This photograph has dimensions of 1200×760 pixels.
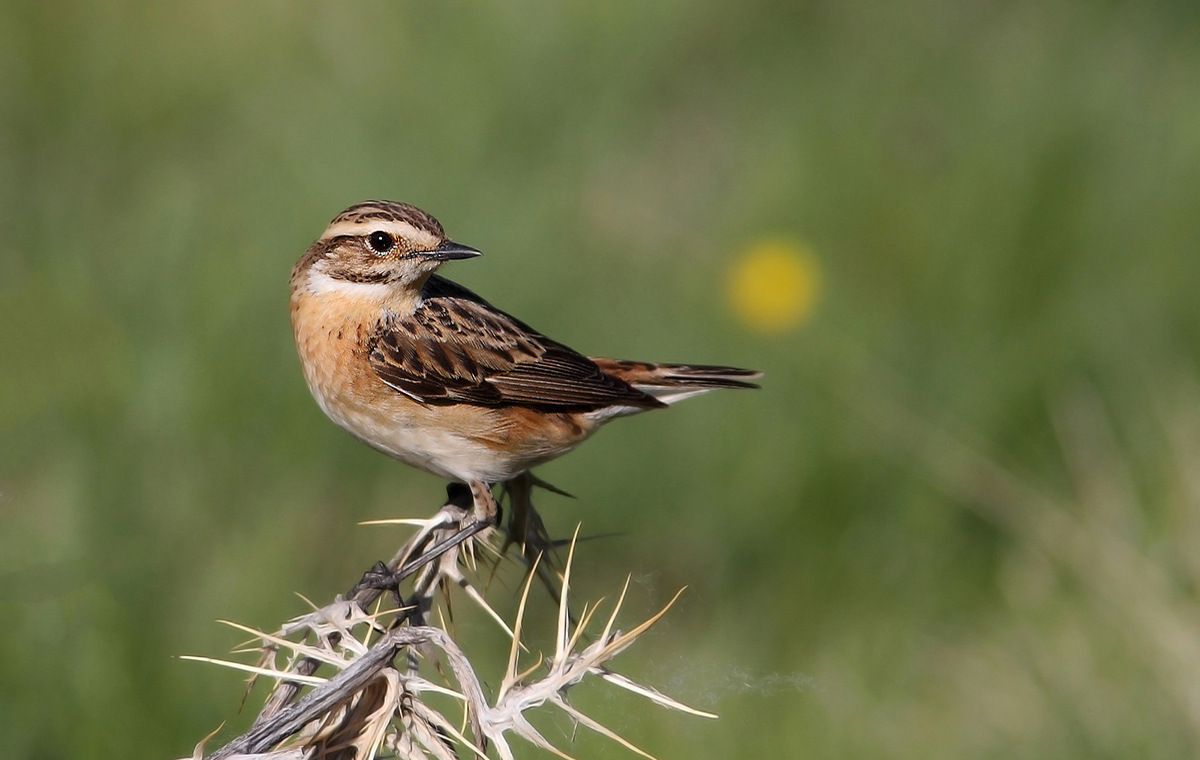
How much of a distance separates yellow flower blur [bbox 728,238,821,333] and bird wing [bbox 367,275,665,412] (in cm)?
316

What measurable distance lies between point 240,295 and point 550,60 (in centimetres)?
345

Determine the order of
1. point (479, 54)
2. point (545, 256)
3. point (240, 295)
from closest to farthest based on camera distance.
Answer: point (240, 295), point (545, 256), point (479, 54)

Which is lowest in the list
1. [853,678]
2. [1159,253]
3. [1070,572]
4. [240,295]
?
[853,678]

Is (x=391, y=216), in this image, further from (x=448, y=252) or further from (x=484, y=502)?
(x=484, y=502)

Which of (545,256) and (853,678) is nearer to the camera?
(853,678)

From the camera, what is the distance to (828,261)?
28.3ft

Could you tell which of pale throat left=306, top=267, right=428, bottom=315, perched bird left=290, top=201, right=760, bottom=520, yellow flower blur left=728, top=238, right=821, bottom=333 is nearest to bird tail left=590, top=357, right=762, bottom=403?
perched bird left=290, top=201, right=760, bottom=520

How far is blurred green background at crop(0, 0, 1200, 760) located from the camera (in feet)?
18.5

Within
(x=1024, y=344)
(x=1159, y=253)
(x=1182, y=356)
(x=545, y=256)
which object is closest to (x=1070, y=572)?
(x=1024, y=344)

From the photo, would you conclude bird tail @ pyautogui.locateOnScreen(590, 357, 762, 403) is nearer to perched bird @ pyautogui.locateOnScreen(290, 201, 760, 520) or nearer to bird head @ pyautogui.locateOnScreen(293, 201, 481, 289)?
perched bird @ pyautogui.locateOnScreen(290, 201, 760, 520)

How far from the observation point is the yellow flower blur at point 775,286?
8305mm

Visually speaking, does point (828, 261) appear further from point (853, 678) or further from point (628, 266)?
point (853, 678)

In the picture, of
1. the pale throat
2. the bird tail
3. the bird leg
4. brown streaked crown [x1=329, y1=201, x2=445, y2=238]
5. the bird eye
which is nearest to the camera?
the bird leg

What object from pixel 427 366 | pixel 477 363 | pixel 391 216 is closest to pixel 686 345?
pixel 477 363
